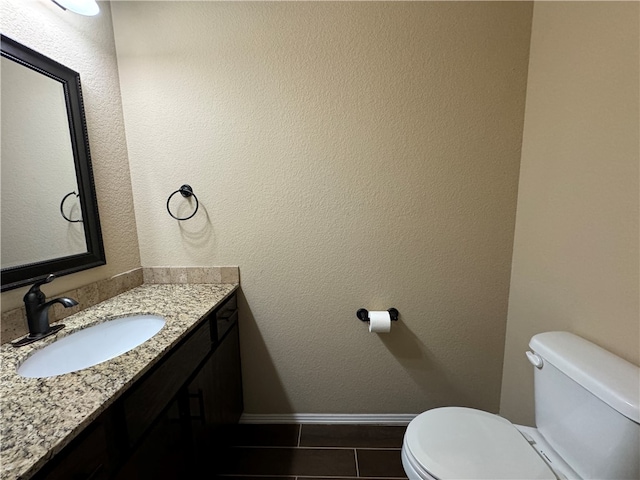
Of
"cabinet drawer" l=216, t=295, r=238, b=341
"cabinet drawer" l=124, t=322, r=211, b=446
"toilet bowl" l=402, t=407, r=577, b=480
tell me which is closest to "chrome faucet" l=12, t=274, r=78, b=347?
"cabinet drawer" l=124, t=322, r=211, b=446

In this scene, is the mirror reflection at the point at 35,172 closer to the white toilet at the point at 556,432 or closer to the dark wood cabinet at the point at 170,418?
the dark wood cabinet at the point at 170,418

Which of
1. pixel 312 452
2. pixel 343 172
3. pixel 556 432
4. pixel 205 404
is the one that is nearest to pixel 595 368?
pixel 556 432

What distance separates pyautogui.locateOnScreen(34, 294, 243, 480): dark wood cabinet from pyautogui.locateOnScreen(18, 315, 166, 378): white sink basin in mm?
249

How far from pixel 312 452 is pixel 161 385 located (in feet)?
3.33

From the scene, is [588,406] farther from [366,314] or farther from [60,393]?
[60,393]

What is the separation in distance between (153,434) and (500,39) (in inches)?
85.6

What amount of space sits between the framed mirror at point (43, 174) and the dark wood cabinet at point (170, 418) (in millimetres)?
635

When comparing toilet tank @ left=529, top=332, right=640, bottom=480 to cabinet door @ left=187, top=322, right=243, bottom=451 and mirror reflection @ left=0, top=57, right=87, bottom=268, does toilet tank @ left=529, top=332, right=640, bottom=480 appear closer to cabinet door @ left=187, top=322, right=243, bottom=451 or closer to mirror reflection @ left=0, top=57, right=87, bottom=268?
cabinet door @ left=187, top=322, right=243, bottom=451

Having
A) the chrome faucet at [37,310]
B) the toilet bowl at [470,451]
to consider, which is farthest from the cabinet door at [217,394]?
the toilet bowl at [470,451]

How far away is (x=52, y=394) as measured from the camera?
629 mm

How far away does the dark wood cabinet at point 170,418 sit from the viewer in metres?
0.60

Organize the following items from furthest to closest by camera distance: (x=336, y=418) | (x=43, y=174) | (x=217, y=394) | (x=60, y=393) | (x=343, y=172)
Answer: (x=336, y=418), (x=343, y=172), (x=217, y=394), (x=43, y=174), (x=60, y=393)

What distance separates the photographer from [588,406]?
80 cm

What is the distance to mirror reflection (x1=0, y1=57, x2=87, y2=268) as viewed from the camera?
2.97ft
